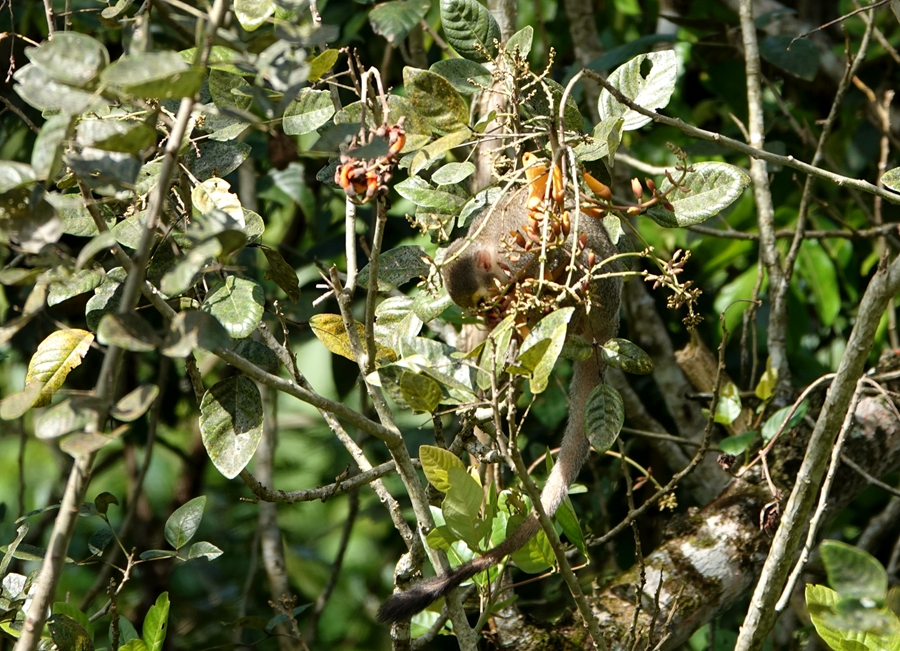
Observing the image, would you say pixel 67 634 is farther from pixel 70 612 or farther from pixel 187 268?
pixel 187 268

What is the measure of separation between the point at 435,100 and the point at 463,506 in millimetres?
521

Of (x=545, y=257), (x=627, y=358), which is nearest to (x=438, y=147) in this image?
(x=545, y=257)

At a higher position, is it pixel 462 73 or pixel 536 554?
pixel 462 73

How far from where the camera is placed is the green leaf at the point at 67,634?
1201mm

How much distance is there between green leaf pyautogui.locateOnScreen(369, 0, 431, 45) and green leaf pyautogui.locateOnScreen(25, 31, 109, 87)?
1.24 ft

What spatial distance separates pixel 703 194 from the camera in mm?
1225

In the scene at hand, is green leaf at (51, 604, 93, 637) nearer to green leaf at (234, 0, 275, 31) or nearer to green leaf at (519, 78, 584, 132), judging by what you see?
green leaf at (234, 0, 275, 31)

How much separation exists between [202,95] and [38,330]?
117cm

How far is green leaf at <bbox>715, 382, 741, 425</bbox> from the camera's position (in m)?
1.89

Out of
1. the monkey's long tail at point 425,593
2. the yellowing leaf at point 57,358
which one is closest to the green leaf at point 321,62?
the yellowing leaf at point 57,358

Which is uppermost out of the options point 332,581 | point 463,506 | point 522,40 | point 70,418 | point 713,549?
point 522,40

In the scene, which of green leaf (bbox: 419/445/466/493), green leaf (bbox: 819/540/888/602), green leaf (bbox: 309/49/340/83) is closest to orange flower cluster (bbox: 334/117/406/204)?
green leaf (bbox: 309/49/340/83)

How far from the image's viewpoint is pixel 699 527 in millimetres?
1825

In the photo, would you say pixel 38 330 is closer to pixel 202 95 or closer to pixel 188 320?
pixel 202 95
